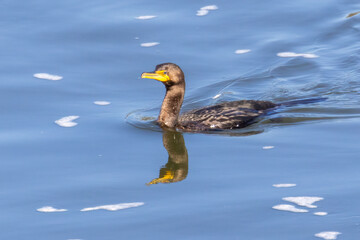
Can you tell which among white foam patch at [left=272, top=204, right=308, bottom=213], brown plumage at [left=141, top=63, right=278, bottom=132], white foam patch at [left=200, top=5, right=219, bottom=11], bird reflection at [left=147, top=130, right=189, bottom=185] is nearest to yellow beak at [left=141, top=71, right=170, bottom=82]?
brown plumage at [left=141, top=63, right=278, bottom=132]

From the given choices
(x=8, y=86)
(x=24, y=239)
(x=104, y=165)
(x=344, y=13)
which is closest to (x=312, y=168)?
(x=104, y=165)

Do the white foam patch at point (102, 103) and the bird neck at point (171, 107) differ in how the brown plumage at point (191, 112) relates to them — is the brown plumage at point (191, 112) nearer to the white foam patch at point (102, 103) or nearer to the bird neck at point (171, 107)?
the bird neck at point (171, 107)

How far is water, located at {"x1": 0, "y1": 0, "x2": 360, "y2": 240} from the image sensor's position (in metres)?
7.09

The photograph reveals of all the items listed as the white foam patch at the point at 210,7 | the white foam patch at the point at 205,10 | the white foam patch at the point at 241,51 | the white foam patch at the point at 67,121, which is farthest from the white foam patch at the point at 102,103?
the white foam patch at the point at 210,7

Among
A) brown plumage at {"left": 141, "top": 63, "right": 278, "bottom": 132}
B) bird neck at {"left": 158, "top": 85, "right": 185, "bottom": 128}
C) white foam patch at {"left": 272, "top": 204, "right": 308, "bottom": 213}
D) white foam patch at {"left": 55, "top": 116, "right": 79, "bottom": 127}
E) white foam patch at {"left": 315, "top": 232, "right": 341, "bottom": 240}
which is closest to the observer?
white foam patch at {"left": 315, "top": 232, "right": 341, "bottom": 240}

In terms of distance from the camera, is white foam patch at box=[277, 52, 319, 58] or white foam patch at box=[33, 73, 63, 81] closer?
white foam patch at box=[33, 73, 63, 81]

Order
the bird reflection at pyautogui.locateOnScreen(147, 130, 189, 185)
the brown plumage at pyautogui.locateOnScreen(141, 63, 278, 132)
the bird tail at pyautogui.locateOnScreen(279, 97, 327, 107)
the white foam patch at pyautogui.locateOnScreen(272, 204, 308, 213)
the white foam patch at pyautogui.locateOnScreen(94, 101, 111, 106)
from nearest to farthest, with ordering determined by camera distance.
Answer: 1. the white foam patch at pyautogui.locateOnScreen(272, 204, 308, 213)
2. the bird reflection at pyautogui.locateOnScreen(147, 130, 189, 185)
3. the brown plumage at pyautogui.locateOnScreen(141, 63, 278, 132)
4. the white foam patch at pyautogui.locateOnScreen(94, 101, 111, 106)
5. the bird tail at pyautogui.locateOnScreen(279, 97, 327, 107)

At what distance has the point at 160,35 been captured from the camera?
44.3ft

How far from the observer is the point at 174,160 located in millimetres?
8992

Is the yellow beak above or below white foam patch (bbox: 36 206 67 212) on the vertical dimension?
above

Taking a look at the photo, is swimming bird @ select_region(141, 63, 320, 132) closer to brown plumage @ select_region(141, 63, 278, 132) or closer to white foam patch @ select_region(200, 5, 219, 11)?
brown plumage @ select_region(141, 63, 278, 132)

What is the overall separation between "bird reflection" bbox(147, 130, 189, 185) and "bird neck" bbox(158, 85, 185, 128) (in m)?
0.21

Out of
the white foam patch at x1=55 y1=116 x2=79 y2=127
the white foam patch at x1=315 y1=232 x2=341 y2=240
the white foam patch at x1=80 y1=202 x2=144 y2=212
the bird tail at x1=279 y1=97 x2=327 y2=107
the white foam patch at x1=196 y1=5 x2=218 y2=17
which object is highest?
the white foam patch at x1=196 y1=5 x2=218 y2=17

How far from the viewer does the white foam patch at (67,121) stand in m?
9.85
